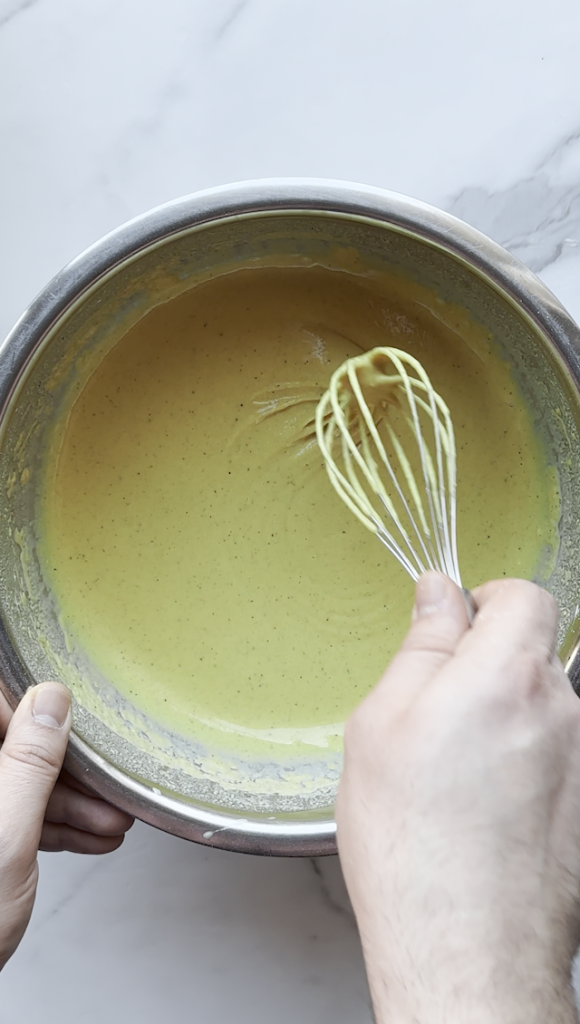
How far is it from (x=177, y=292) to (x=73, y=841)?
664 millimetres

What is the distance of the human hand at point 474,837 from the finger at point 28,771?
14.1 inches

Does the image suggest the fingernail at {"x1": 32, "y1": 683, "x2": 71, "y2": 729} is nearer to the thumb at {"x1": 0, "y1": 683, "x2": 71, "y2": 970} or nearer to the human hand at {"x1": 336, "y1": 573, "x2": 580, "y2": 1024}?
the thumb at {"x1": 0, "y1": 683, "x2": 71, "y2": 970}

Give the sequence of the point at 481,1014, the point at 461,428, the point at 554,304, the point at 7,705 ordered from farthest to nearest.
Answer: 1. the point at 461,428
2. the point at 7,705
3. the point at 554,304
4. the point at 481,1014

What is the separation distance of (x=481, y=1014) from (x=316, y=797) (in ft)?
1.34

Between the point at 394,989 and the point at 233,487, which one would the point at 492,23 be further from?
the point at 394,989

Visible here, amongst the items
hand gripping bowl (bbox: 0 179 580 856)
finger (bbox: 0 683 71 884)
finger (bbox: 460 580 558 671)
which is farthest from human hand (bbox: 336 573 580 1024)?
finger (bbox: 0 683 71 884)

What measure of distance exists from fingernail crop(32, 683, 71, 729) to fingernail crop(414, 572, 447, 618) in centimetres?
41

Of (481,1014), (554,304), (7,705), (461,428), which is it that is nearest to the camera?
(481,1014)

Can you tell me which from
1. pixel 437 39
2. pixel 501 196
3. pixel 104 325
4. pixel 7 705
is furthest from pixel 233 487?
pixel 437 39

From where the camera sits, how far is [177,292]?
1027 millimetres

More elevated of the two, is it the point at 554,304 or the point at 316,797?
the point at 554,304

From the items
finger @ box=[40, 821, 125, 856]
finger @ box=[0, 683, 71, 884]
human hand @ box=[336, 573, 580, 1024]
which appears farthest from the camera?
finger @ box=[40, 821, 125, 856]

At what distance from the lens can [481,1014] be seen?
60cm

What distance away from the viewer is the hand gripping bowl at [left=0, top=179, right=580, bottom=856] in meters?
0.85
